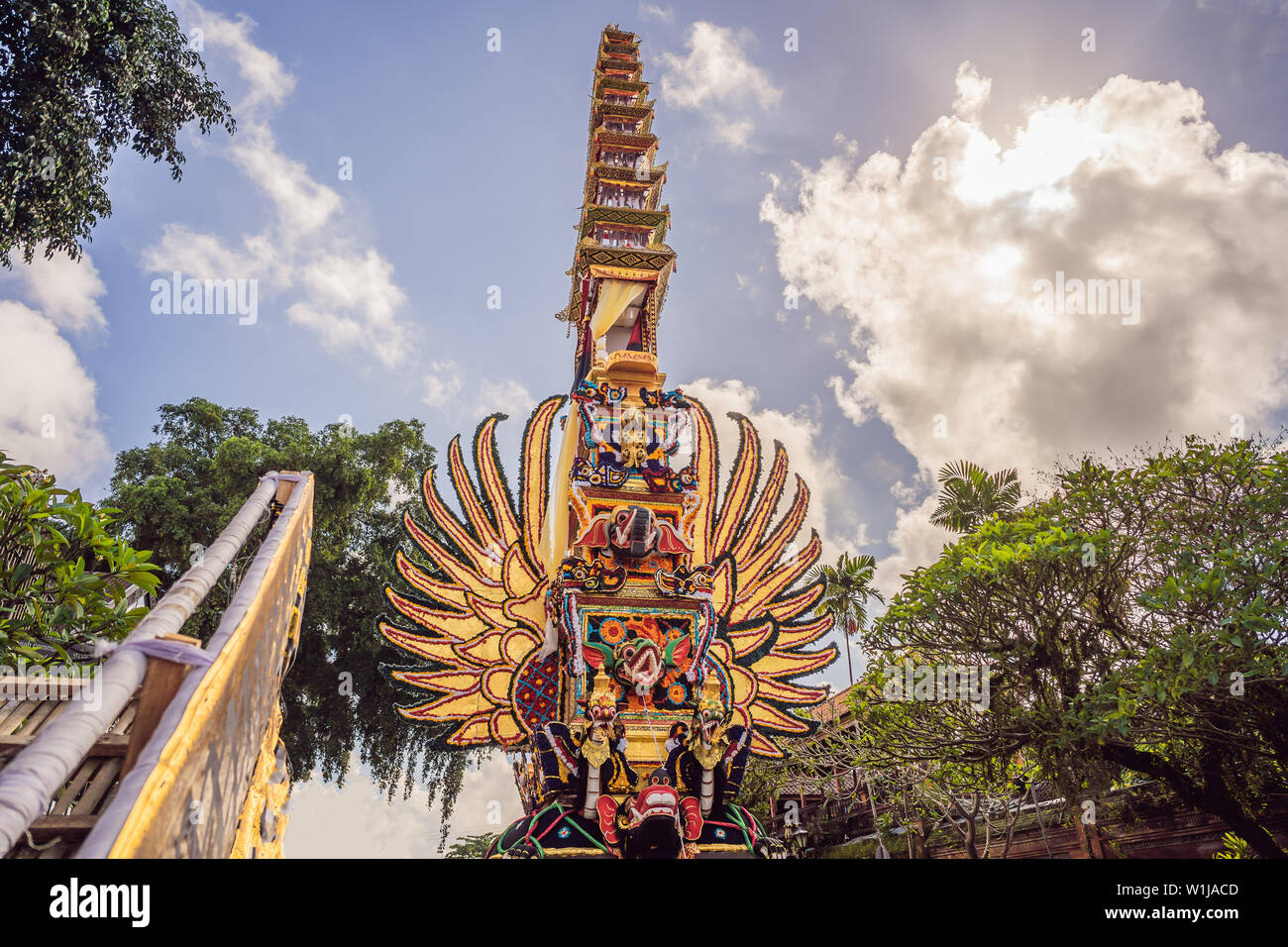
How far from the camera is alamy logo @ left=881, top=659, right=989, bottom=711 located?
10438 mm

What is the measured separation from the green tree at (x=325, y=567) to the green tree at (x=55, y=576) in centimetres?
1043

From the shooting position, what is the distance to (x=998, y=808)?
709 inches

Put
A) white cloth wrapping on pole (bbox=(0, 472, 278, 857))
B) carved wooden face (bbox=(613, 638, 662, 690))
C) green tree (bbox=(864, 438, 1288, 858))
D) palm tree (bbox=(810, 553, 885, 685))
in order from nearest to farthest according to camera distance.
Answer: white cloth wrapping on pole (bbox=(0, 472, 278, 857)) → green tree (bbox=(864, 438, 1288, 858)) → carved wooden face (bbox=(613, 638, 662, 690)) → palm tree (bbox=(810, 553, 885, 685))

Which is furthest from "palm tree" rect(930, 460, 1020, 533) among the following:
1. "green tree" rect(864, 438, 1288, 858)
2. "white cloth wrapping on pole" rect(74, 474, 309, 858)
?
"white cloth wrapping on pole" rect(74, 474, 309, 858)

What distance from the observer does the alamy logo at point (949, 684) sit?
1044cm

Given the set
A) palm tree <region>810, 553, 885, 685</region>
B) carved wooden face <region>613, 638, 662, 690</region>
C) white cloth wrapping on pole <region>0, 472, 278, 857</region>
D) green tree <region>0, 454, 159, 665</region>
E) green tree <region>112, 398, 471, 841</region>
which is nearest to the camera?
white cloth wrapping on pole <region>0, 472, 278, 857</region>

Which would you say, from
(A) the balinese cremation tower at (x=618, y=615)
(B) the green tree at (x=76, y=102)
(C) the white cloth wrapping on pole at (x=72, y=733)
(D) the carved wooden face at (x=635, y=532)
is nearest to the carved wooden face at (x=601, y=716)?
(A) the balinese cremation tower at (x=618, y=615)

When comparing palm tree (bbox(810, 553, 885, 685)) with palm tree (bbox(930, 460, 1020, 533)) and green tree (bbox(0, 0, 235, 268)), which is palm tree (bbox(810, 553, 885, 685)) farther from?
green tree (bbox(0, 0, 235, 268))
